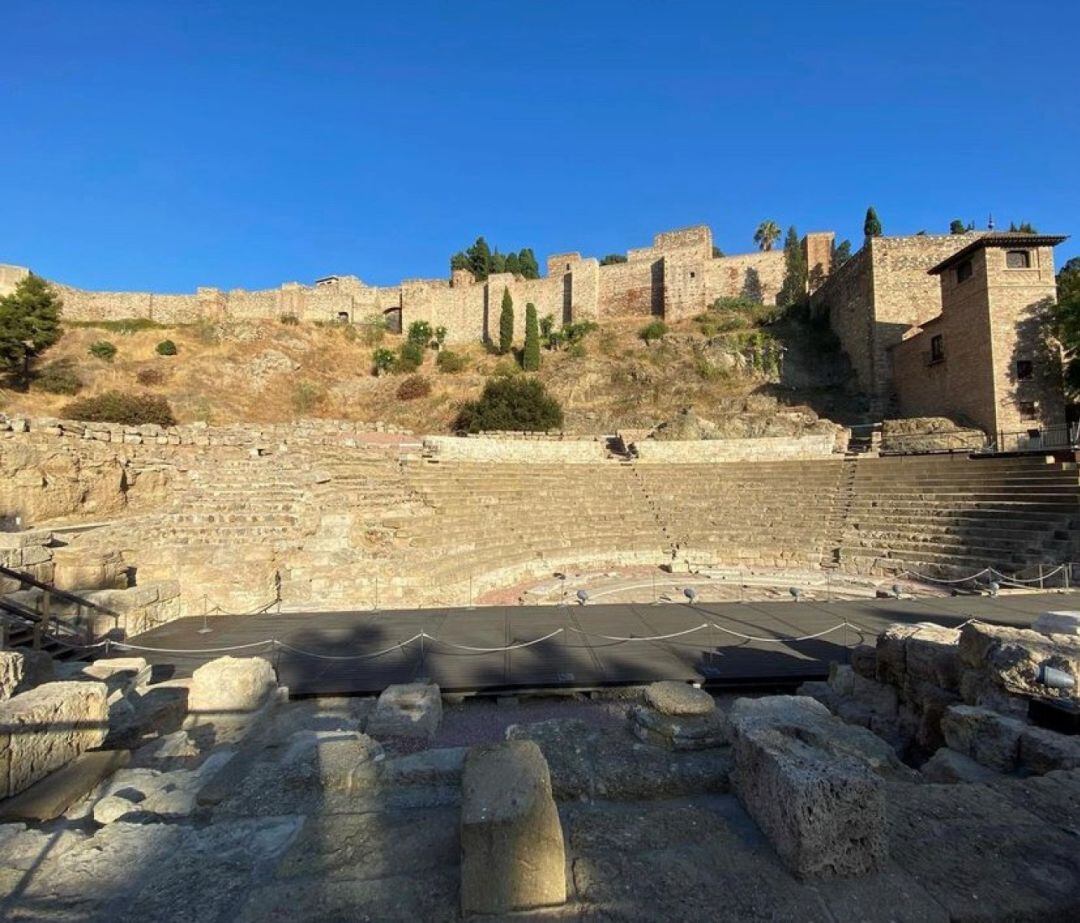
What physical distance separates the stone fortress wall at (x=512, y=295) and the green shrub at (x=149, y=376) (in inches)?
430

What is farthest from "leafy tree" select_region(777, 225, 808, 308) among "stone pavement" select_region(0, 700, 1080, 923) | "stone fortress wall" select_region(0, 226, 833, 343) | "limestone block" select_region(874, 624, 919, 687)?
"stone pavement" select_region(0, 700, 1080, 923)

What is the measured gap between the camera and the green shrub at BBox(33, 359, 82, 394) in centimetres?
2540

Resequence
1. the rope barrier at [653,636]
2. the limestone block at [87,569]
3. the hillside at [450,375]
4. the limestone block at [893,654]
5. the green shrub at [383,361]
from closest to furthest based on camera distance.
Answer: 1. the limestone block at [893,654]
2. the rope barrier at [653,636]
3. the limestone block at [87,569]
4. the hillside at [450,375]
5. the green shrub at [383,361]

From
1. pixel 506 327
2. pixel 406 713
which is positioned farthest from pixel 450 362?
pixel 406 713

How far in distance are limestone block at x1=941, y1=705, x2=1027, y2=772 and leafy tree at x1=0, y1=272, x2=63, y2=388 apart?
3681 centimetres

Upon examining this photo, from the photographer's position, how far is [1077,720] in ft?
11.1

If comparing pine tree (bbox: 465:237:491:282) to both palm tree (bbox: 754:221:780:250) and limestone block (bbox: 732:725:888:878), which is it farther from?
limestone block (bbox: 732:725:888:878)

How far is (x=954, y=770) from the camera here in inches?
131

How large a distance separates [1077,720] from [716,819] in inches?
112

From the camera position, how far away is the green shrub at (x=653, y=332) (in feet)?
120

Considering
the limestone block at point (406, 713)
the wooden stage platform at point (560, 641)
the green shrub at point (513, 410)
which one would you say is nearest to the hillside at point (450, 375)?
the green shrub at point (513, 410)

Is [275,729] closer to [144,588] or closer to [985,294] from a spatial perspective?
[144,588]

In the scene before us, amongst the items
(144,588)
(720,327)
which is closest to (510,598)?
(144,588)

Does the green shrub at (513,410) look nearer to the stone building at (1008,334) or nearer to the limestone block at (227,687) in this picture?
the stone building at (1008,334)
